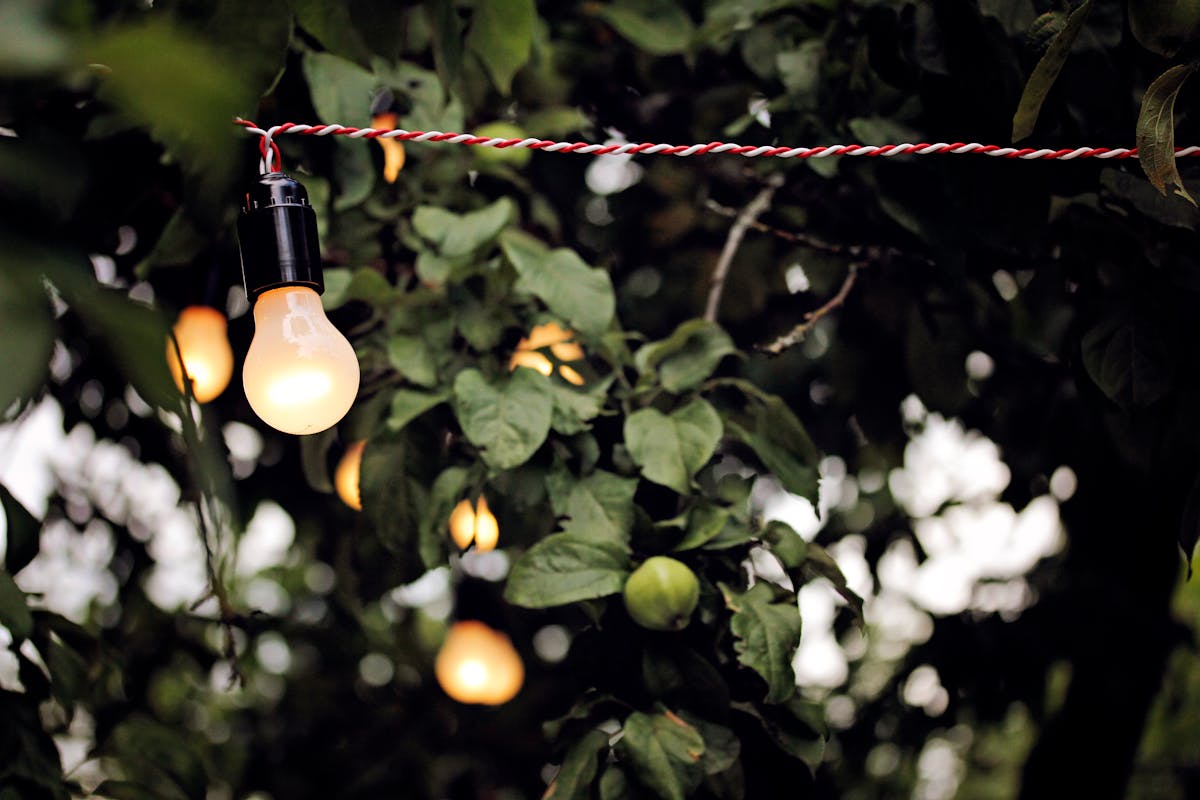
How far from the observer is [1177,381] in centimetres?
106

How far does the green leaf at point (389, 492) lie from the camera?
3.34ft

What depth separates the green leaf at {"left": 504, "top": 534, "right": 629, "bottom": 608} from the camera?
871mm

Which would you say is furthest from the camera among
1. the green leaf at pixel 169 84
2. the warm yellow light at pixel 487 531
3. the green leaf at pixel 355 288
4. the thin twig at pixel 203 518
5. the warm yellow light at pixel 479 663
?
the warm yellow light at pixel 479 663

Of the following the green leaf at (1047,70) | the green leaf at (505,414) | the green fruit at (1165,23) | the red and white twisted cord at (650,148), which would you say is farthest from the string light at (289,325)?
the green fruit at (1165,23)

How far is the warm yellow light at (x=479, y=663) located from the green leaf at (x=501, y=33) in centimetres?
82

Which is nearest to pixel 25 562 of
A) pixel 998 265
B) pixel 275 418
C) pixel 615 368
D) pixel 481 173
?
pixel 275 418

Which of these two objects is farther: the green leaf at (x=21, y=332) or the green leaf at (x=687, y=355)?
the green leaf at (x=687, y=355)

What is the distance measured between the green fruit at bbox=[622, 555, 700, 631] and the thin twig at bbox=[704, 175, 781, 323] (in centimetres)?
39

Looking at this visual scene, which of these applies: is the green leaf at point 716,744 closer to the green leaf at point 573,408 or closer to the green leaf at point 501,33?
the green leaf at point 573,408

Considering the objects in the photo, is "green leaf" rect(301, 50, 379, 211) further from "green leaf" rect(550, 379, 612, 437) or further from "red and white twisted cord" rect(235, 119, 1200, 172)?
"green leaf" rect(550, 379, 612, 437)

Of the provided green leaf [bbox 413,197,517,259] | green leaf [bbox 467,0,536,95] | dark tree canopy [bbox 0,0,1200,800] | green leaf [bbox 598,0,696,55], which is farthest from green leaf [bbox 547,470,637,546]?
green leaf [bbox 598,0,696,55]

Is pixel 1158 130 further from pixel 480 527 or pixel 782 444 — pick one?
pixel 480 527

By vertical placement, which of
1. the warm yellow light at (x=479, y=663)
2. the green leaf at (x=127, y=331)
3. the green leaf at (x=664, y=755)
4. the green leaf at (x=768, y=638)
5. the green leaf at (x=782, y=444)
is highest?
the green leaf at (x=127, y=331)

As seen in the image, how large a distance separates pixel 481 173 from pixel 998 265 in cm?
62
